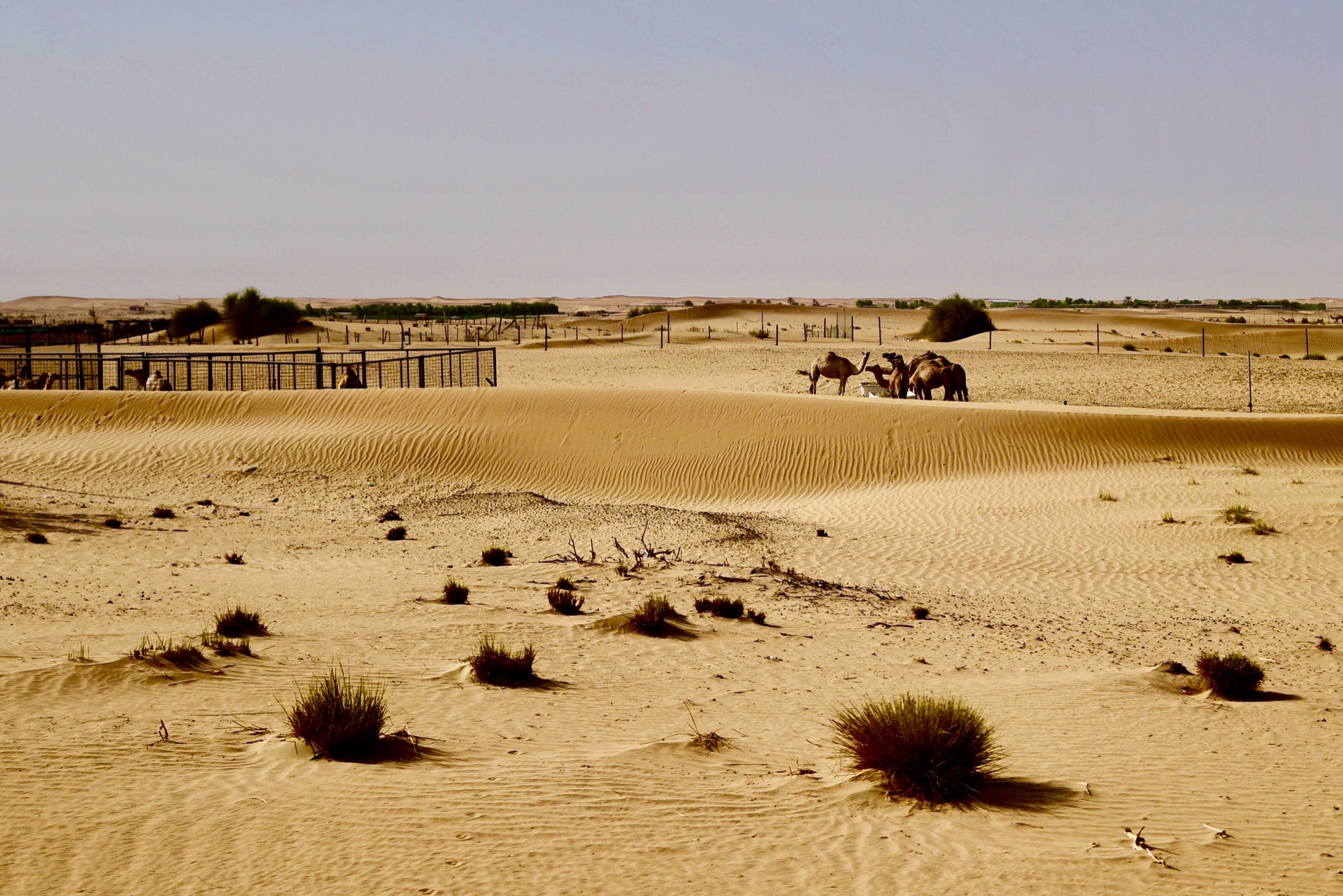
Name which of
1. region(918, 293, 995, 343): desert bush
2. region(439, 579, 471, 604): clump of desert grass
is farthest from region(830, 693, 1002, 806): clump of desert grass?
region(918, 293, 995, 343): desert bush

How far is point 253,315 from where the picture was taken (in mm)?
83250

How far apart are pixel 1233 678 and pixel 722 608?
5.47 meters

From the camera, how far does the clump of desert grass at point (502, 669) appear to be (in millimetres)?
9773

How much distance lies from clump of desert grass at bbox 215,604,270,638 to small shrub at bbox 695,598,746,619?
4774 mm

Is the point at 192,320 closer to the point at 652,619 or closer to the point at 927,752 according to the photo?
the point at 652,619

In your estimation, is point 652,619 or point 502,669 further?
point 652,619

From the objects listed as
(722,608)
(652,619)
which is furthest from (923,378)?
(652,619)

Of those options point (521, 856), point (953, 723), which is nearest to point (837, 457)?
point (953, 723)

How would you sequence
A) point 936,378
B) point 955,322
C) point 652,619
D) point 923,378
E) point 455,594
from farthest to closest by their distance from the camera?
point 955,322
point 923,378
point 936,378
point 455,594
point 652,619

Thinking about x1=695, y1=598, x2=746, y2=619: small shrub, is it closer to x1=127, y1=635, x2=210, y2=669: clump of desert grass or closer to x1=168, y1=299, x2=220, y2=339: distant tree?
x1=127, y1=635, x2=210, y2=669: clump of desert grass

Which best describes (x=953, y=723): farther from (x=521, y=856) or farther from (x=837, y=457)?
(x=837, y=457)

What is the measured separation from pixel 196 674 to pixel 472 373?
43.6 m

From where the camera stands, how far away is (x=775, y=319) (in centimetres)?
9794

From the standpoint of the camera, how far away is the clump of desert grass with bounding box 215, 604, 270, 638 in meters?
11.1
